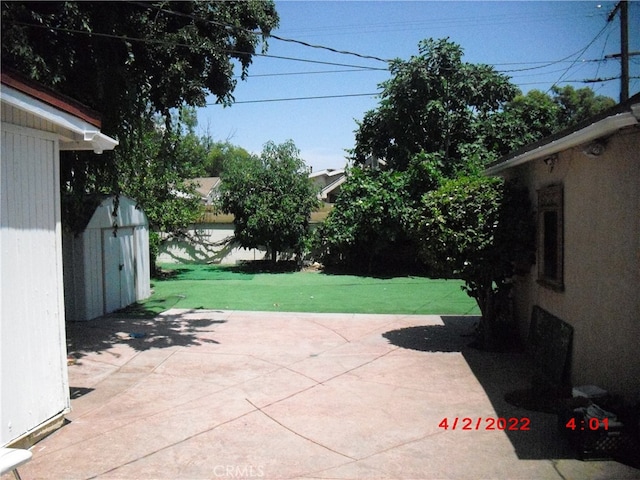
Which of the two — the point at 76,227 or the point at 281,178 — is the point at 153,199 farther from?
the point at 76,227

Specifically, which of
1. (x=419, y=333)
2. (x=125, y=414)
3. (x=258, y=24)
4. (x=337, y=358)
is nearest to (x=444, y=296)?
(x=419, y=333)

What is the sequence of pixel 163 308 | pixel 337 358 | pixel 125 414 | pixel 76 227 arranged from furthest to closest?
1. pixel 163 308
2. pixel 76 227
3. pixel 337 358
4. pixel 125 414

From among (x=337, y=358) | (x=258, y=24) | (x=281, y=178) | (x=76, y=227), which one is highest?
(x=258, y=24)

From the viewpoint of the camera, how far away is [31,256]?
5070mm

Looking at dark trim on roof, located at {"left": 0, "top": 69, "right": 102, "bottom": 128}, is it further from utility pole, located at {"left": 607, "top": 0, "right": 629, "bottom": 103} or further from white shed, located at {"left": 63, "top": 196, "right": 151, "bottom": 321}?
utility pole, located at {"left": 607, "top": 0, "right": 629, "bottom": 103}

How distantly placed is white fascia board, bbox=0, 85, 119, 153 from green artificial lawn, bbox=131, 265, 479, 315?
6.86 metres

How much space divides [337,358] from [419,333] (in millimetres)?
2306

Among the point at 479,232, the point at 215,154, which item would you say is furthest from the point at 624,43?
the point at 215,154

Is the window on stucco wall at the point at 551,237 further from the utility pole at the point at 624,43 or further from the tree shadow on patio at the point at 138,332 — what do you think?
the utility pole at the point at 624,43

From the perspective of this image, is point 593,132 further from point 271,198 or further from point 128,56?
point 271,198

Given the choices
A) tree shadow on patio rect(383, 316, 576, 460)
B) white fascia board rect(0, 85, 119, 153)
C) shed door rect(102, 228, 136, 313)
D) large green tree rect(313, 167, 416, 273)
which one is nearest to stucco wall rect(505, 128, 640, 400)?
tree shadow on patio rect(383, 316, 576, 460)

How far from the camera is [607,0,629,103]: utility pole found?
1614 cm

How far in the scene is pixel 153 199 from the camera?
679 inches

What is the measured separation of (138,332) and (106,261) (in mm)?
2533
